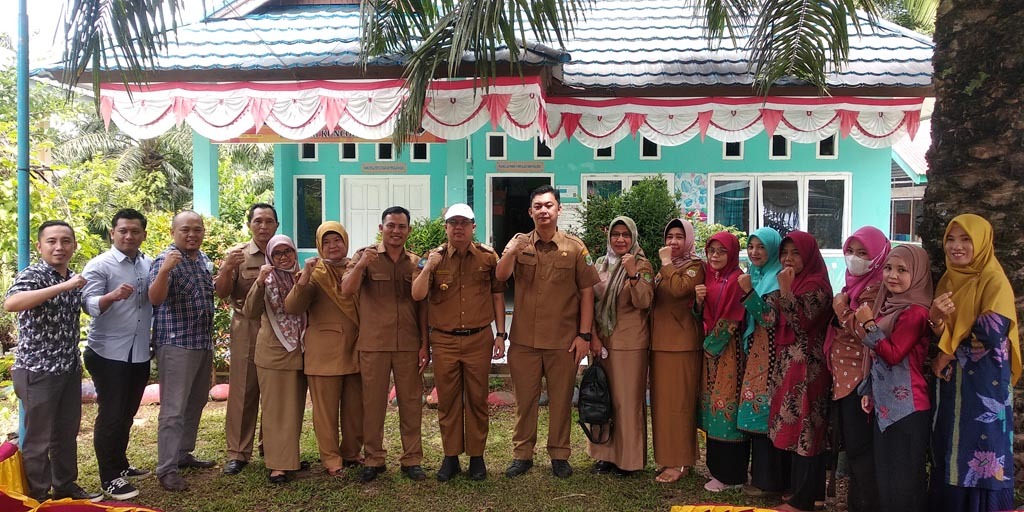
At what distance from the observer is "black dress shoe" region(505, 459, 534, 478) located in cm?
443

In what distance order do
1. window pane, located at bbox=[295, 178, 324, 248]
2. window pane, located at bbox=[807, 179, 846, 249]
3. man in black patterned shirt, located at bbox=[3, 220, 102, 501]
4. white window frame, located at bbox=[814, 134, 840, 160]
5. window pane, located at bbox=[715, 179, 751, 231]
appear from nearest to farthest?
man in black patterned shirt, located at bbox=[3, 220, 102, 501] < white window frame, located at bbox=[814, 134, 840, 160] < window pane, located at bbox=[807, 179, 846, 249] < window pane, located at bbox=[715, 179, 751, 231] < window pane, located at bbox=[295, 178, 324, 248]

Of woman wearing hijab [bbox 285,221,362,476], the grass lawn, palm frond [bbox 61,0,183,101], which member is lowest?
the grass lawn

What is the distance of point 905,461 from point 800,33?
3500mm

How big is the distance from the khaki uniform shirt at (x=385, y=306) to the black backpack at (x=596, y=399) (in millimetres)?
1104

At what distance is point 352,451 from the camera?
14.8 feet

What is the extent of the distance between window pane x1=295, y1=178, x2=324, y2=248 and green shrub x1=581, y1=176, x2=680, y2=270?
5249mm

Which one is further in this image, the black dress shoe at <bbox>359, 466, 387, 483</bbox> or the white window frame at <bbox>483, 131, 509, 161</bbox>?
the white window frame at <bbox>483, 131, 509, 161</bbox>

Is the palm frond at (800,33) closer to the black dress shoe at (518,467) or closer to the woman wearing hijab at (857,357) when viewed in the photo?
the woman wearing hijab at (857,357)

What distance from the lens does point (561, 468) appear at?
14.5 feet

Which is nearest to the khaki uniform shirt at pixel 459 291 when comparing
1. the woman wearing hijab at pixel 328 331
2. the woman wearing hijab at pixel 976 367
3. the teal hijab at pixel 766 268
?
Answer: the woman wearing hijab at pixel 328 331

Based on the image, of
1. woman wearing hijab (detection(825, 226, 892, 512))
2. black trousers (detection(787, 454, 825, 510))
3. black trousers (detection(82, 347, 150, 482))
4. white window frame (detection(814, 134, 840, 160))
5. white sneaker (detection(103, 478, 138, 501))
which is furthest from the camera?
white window frame (detection(814, 134, 840, 160))

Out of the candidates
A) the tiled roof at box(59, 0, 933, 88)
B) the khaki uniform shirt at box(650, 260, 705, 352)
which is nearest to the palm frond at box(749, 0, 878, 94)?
the tiled roof at box(59, 0, 933, 88)

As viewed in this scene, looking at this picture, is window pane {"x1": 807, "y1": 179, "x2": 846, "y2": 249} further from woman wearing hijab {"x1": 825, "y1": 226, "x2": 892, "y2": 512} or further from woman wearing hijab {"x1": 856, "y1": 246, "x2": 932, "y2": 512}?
woman wearing hijab {"x1": 856, "y1": 246, "x2": 932, "y2": 512}

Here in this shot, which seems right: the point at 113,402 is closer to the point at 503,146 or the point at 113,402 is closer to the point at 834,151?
the point at 503,146
